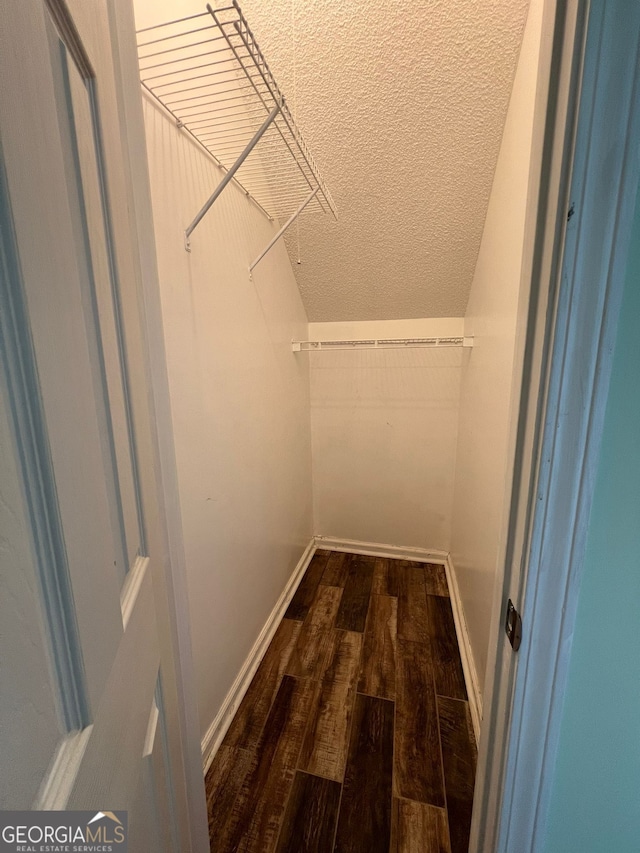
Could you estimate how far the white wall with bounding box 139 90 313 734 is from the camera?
1.07 metres

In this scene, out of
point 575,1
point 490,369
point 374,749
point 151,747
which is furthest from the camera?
point 490,369

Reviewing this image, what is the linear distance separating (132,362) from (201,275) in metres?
0.75

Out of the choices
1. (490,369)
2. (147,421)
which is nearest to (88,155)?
(147,421)

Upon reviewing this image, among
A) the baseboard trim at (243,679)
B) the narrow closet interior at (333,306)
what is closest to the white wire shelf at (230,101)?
the narrow closet interior at (333,306)

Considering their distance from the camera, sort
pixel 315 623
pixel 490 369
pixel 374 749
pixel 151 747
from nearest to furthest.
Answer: pixel 151 747
pixel 374 749
pixel 490 369
pixel 315 623

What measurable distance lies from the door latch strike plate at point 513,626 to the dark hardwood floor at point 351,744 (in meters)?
1.01

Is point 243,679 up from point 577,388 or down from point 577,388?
down

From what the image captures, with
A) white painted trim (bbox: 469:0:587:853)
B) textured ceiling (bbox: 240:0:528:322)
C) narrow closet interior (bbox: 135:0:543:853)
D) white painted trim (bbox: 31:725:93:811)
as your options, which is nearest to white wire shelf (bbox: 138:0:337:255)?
narrow closet interior (bbox: 135:0:543:853)

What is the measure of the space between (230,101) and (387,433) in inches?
76.8

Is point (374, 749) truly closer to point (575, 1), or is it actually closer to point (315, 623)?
point (315, 623)

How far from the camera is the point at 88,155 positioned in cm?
45

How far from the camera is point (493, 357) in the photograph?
139 centimetres

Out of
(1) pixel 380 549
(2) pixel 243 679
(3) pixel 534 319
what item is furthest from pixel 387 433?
(3) pixel 534 319

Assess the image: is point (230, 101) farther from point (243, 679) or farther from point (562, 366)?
point (243, 679)
